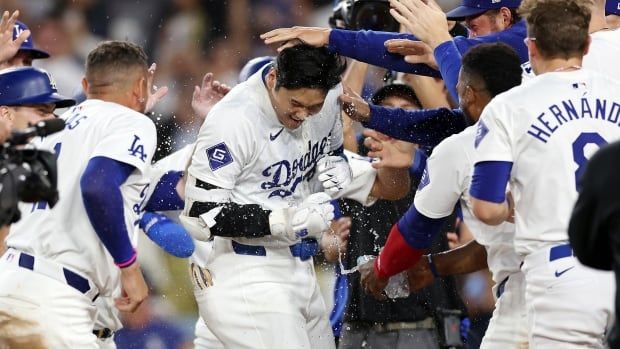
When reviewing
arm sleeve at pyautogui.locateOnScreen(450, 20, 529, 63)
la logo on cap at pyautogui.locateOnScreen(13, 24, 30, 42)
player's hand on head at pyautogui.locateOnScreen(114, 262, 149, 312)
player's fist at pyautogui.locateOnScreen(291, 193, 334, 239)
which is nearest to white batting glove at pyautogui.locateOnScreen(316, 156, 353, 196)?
player's fist at pyautogui.locateOnScreen(291, 193, 334, 239)

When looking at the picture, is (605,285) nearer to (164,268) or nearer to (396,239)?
(396,239)

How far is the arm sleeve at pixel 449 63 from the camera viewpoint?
5398mm

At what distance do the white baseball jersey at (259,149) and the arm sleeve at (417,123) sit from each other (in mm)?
240

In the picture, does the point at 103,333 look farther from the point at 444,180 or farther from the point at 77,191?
the point at 444,180

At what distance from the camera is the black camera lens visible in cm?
716

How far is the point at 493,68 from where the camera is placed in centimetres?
491

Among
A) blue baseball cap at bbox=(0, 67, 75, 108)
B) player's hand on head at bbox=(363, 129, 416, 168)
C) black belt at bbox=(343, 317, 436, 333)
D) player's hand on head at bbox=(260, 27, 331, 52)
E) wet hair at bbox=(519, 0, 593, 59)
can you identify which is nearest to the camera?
wet hair at bbox=(519, 0, 593, 59)

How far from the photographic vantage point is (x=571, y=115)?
14.2ft

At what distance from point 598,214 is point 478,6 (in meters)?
3.12

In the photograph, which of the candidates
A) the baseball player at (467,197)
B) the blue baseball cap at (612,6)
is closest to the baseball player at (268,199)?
the baseball player at (467,197)

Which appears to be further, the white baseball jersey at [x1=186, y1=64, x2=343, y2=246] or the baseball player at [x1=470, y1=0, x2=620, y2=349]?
the white baseball jersey at [x1=186, y1=64, x2=343, y2=246]

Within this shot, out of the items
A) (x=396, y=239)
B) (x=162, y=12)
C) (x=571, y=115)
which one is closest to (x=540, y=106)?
(x=571, y=115)

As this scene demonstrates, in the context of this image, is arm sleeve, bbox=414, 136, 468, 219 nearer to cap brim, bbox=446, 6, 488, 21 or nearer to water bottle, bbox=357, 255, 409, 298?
water bottle, bbox=357, 255, 409, 298

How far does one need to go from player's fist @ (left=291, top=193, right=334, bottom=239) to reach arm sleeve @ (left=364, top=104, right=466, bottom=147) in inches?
23.7
